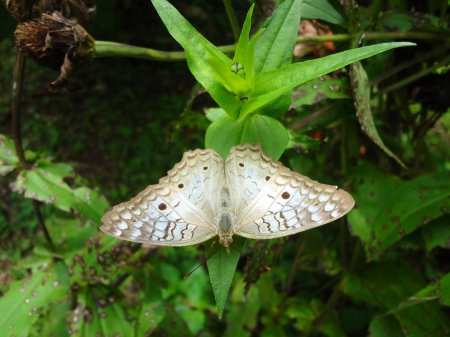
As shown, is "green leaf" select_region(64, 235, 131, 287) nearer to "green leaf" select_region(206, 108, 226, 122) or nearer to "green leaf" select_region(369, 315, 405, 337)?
"green leaf" select_region(206, 108, 226, 122)

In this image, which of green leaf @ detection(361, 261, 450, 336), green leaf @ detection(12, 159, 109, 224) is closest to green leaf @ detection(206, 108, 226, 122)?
green leaf @ detection(12, 159, 109, 224)

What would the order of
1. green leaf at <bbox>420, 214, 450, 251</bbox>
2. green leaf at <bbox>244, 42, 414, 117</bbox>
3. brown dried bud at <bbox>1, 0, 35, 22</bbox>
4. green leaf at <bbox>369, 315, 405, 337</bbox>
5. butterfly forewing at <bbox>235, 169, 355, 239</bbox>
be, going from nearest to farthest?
green leaf at <bbox>244, 42, 414, 117</bbox>
butterfly forewing at <bbox>235, 169, 355, 239</bbox>
brown dried bud at <bbox>1, 0, 35, 22</bbox>
green leaf at <bbox>420, 214, 450, 251</bbox>
green leaf at <bbox>369, 315, 405, 337</bbox>

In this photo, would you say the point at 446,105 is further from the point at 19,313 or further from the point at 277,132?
the point at 19,313

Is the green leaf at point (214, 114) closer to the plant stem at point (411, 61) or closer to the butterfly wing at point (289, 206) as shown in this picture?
the butterfly wing at point (289, 206)

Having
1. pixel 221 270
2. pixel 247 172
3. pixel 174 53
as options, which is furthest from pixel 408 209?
pixel 174 53

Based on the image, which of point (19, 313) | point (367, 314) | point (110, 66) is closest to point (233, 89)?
point (19, 313)

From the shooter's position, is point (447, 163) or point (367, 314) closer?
point (367, 314)

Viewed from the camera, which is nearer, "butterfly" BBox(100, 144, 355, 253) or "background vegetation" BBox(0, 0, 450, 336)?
"butterfly" BBox(100, 144, 355, 253)
